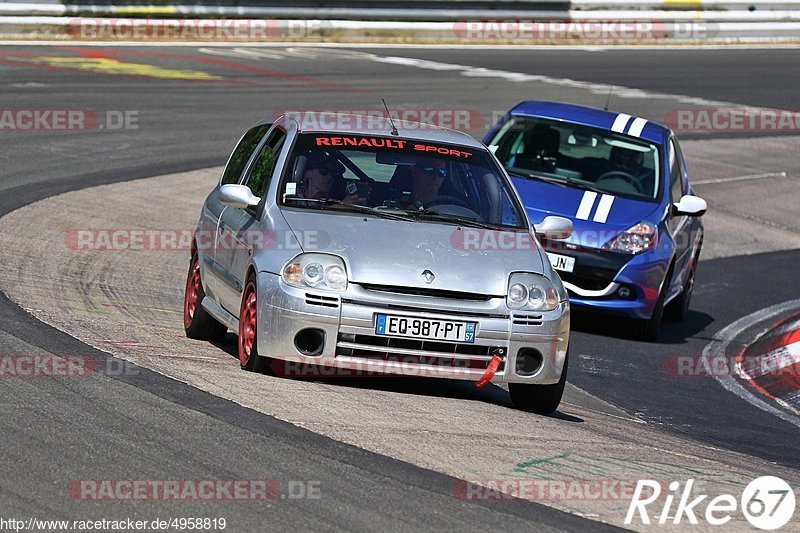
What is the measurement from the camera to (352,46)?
28.4m

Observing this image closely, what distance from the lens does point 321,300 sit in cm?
741

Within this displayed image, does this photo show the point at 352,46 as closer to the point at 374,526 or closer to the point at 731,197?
the point at 731,197

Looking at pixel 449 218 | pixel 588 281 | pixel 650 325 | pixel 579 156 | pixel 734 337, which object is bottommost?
pixel 734 337

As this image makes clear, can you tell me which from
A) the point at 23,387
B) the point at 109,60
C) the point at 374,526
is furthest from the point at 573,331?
the point at 109,60

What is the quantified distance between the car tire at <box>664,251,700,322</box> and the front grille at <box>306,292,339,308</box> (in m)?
6.18

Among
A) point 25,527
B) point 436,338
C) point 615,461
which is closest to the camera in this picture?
point 25,527

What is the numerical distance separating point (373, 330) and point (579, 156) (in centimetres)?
570

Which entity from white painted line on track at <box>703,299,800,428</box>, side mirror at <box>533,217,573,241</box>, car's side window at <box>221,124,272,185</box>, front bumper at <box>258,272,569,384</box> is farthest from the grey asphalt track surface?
car's side window at <box>221,124,272,185</box>

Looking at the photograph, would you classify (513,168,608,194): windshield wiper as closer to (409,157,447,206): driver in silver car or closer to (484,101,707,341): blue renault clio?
(484,101,707,341): blue renault clio

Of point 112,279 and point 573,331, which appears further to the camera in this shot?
point 573,331

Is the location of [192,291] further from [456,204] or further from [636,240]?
[636,240]

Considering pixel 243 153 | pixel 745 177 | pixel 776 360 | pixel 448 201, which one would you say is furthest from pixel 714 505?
pixel 745 177

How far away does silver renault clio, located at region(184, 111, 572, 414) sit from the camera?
7430mm

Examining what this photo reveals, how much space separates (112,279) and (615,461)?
17.3 ft
